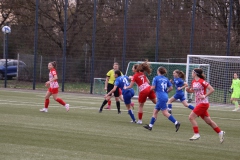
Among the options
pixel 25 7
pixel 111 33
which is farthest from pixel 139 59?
pixel 25 7

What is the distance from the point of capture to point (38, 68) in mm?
38156

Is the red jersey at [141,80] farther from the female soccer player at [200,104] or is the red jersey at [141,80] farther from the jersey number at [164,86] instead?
the female soccer player at [200,104]

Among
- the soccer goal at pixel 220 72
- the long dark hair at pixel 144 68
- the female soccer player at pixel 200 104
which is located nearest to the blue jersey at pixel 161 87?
the long dark hair at pixel 144 68

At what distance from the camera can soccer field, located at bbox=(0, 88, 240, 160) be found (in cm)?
991

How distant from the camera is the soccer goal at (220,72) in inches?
1126

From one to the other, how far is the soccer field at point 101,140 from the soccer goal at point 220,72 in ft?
37.5

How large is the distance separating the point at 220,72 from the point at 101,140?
18.4 m

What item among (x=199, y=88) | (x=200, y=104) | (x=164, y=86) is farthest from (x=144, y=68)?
A: (x=200, y=104)

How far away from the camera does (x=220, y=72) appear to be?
28953 mm

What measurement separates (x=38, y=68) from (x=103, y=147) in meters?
28.1

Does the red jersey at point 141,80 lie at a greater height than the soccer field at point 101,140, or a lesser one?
greater

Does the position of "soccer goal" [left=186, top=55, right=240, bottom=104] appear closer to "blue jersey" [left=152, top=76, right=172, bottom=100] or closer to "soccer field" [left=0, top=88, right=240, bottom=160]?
"soccer field" [left=0, top=88, right=240, bottom=160]

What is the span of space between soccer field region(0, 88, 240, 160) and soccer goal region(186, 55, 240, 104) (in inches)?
450

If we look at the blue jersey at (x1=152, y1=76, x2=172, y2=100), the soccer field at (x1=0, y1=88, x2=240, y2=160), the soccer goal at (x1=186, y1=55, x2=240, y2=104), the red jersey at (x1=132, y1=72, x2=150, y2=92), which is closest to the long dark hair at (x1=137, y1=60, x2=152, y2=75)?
the red jersey at (x1=132, y1=72, x2=150, y2=92)
